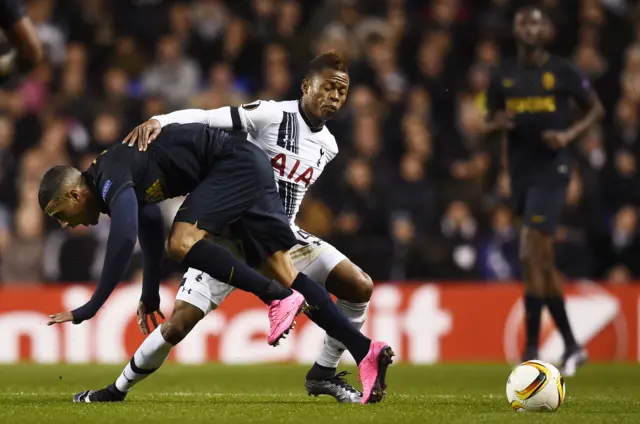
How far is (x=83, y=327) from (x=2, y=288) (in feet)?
3.05

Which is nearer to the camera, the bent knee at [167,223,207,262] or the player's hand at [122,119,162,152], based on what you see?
the bent knee at [167,223,207,262]

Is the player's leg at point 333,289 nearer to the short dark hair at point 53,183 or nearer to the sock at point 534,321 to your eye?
the short dark hair at point 53,183

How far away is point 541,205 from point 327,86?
10.1ft

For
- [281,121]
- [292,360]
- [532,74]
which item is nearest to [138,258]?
[292,360]

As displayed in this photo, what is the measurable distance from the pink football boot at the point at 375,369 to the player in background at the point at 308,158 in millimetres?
342

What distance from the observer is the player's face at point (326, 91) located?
7234 mm

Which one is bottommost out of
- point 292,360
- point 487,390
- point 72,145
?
point 292,360

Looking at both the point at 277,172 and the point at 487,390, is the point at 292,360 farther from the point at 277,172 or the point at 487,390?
the point at 277,172

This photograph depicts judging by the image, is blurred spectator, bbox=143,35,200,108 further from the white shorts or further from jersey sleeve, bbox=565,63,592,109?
the white shorts

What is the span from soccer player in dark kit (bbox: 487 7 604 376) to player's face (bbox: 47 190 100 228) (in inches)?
162

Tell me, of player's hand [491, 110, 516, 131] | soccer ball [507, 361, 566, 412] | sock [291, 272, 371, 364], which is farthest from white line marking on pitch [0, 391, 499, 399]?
player's hand [491, 110, 516, 131]

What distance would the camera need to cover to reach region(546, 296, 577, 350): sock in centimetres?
977

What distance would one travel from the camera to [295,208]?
7.54 m

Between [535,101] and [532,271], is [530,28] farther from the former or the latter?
[532,271]
